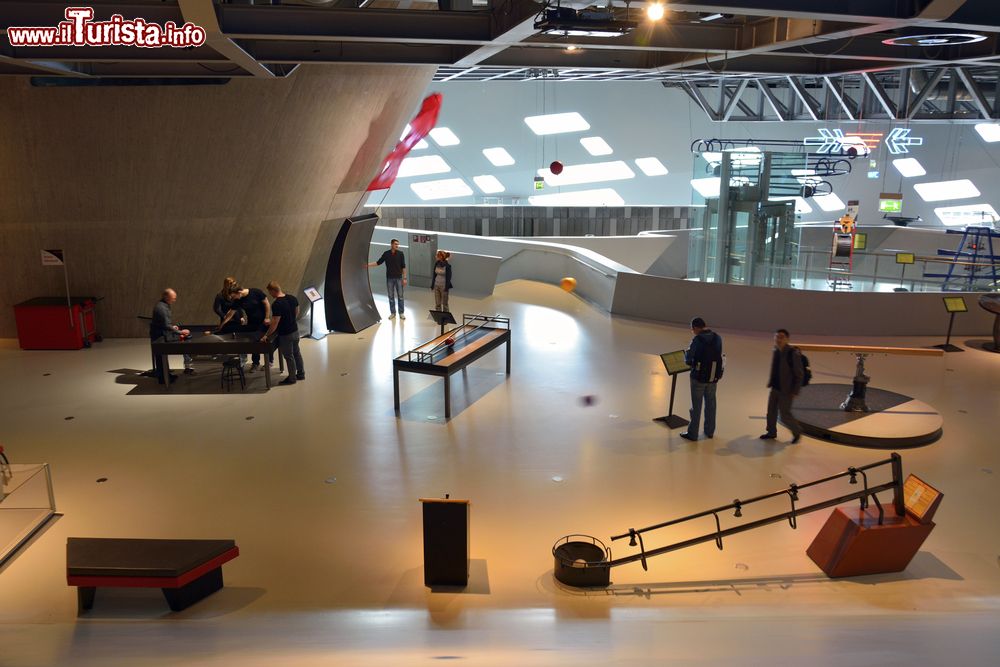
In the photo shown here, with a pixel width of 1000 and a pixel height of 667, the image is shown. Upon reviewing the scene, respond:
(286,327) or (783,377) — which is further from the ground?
(286,327)

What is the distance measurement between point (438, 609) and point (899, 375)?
8.56 m

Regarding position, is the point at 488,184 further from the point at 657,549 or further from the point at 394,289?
the point at 657,549

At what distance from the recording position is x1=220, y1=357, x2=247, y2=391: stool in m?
10.6

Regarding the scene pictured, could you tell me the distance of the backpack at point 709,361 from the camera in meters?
8.27

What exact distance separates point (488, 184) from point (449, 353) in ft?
72.3

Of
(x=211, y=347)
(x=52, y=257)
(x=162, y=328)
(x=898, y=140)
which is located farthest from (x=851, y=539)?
(x=898, y=140)

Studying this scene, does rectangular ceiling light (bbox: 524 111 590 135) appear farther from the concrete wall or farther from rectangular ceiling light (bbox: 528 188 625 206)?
the concrete wall

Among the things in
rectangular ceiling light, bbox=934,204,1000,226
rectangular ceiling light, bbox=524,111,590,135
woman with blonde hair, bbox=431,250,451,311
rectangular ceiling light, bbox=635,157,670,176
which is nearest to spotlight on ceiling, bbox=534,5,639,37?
woman with blonde hair, bbox=431,250,451,311

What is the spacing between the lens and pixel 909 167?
95.2ft

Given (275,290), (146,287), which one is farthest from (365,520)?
(146,287)

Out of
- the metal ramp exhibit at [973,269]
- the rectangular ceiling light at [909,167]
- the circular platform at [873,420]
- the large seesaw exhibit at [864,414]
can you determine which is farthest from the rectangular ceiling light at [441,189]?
the circular platform at [873,420]

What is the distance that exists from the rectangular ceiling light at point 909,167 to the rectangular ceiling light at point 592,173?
10004 mm

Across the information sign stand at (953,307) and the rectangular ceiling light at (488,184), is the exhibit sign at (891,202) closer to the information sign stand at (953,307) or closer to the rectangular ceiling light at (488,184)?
the rectangular ceiling light at (488,184)

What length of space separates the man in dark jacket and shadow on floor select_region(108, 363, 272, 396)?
6493 mm
